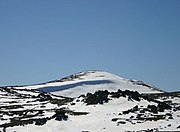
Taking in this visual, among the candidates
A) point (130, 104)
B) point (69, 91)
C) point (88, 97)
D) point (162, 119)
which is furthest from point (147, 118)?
point (69, 91)

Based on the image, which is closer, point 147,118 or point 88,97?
point 147,118

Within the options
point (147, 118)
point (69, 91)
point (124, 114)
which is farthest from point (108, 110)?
point (69, 91)

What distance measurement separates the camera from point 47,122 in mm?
77062

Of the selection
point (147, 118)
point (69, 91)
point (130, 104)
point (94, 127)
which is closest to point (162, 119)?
point (147, 118)

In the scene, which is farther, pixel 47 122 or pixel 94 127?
pixel 47 122

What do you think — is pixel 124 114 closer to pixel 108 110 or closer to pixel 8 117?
Result: pixel 108 110

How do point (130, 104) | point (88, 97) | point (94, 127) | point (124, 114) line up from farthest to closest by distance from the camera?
point (88, 97)
point (130, 104)
point (124, 114)
point (94, 127)

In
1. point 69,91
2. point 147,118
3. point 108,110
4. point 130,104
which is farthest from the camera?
point 69,91

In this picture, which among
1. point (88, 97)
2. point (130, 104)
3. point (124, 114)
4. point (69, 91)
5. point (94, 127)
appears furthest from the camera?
point (69, 91)

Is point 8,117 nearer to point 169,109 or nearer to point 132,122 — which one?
point 132,122

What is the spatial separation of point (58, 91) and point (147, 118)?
11668 cm

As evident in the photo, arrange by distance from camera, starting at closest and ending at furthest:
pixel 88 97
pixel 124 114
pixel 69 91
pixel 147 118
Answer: pixel 147 118 < pixel 124 114 < pixel 88 97 < pixel 69 91

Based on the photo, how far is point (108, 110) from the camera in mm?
93562

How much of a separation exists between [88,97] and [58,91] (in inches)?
3352
